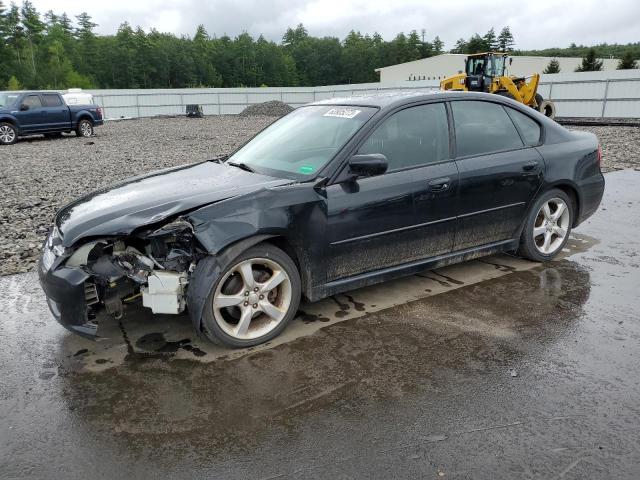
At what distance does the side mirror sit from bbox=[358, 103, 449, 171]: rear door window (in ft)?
0.72

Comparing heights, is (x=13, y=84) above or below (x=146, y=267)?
above

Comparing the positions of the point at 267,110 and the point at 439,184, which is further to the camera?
the point at 267,110

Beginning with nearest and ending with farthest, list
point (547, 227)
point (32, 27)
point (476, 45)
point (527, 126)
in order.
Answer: point (527, 126)
point (547, 227)
point (32, 27)
point (476, 45)

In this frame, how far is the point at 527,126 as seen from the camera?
4812 millimetres

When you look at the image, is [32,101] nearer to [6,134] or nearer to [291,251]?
[6,134]

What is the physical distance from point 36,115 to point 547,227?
63.2 ft

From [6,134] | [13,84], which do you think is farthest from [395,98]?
[13,84]

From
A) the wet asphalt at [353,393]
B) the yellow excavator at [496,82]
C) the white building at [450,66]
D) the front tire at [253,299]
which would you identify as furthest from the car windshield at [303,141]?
the white building at [450,66]

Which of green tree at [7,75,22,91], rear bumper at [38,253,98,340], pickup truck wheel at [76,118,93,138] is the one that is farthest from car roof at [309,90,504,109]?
green tree at [7,75,22,91]

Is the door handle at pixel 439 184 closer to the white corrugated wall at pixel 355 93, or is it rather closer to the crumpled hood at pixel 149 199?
the crumpled hood at pixel 149 199

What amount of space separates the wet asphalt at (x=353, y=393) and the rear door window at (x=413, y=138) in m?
1.16

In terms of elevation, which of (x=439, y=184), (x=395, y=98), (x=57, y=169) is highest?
(x=395, y=98)

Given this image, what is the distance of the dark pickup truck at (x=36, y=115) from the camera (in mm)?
18172

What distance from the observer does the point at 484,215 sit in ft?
14.6
